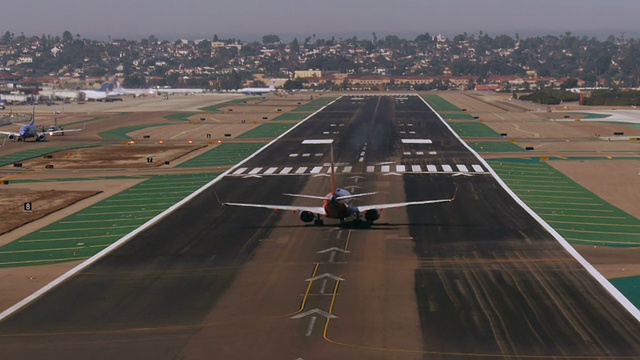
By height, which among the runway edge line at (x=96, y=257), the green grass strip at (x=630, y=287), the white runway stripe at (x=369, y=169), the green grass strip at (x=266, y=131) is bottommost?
the green grass strip at (x=266, y=131)

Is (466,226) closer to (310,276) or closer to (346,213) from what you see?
(346,213)

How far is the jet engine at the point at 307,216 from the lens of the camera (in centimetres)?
6253

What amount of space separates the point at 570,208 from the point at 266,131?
270 ft

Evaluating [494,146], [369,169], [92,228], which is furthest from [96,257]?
[494,146]

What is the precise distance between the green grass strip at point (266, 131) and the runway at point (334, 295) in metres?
64.4

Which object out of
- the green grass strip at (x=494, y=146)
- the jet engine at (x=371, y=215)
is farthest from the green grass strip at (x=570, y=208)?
the green grass strip at (x=494, y=146)

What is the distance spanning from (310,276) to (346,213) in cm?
1182

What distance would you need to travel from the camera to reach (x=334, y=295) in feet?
150

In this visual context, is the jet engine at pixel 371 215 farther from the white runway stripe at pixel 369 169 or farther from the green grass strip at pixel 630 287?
the white runway stripe at pixel 369 169

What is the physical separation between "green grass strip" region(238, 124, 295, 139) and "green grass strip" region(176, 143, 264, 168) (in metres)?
12.8

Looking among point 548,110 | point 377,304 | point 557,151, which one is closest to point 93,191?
point 377,304

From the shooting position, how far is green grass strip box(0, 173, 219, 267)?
56344mm

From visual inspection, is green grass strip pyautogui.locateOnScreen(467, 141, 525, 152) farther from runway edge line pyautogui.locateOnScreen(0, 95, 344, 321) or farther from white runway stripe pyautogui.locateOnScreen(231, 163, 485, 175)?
runway edge line pyautogui.locateOnScreen(0, 95, 344, 321)

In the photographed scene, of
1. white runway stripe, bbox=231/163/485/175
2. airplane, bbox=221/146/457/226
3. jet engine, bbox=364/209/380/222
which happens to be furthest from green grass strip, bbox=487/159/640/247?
jet engine, bbox=364/209/380/222
